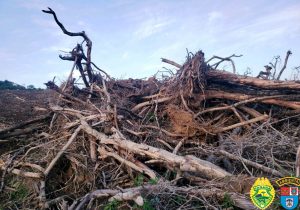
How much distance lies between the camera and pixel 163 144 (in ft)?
15.3

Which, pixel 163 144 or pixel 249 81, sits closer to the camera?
pixel 163 144

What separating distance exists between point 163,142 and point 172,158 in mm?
822

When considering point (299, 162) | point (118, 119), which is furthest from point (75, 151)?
point (299, 162)

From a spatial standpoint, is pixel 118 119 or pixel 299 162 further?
pixel 118 119

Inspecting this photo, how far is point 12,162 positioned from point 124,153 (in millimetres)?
1609

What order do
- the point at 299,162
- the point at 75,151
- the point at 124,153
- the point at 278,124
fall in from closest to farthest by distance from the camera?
the point at 299,162 < the point at 124,153 < the point at 75,151 < the point at 278,124

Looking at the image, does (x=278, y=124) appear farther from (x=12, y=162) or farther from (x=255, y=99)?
(x=12, y=162)

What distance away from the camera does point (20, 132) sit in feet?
17.5

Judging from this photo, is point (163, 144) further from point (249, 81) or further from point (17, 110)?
point (17, 110)

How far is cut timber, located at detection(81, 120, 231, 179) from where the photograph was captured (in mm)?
3555

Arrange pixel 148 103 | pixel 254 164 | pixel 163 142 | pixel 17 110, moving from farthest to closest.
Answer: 1. pixel 17 110
2. pixel 148 103
3. pixel 163 142
4. pixel 254 164

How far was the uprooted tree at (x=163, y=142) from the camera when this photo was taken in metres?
3.44

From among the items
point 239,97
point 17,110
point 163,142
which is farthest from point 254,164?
point 17,110

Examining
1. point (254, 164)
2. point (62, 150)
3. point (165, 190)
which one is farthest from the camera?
point (62, 150)
